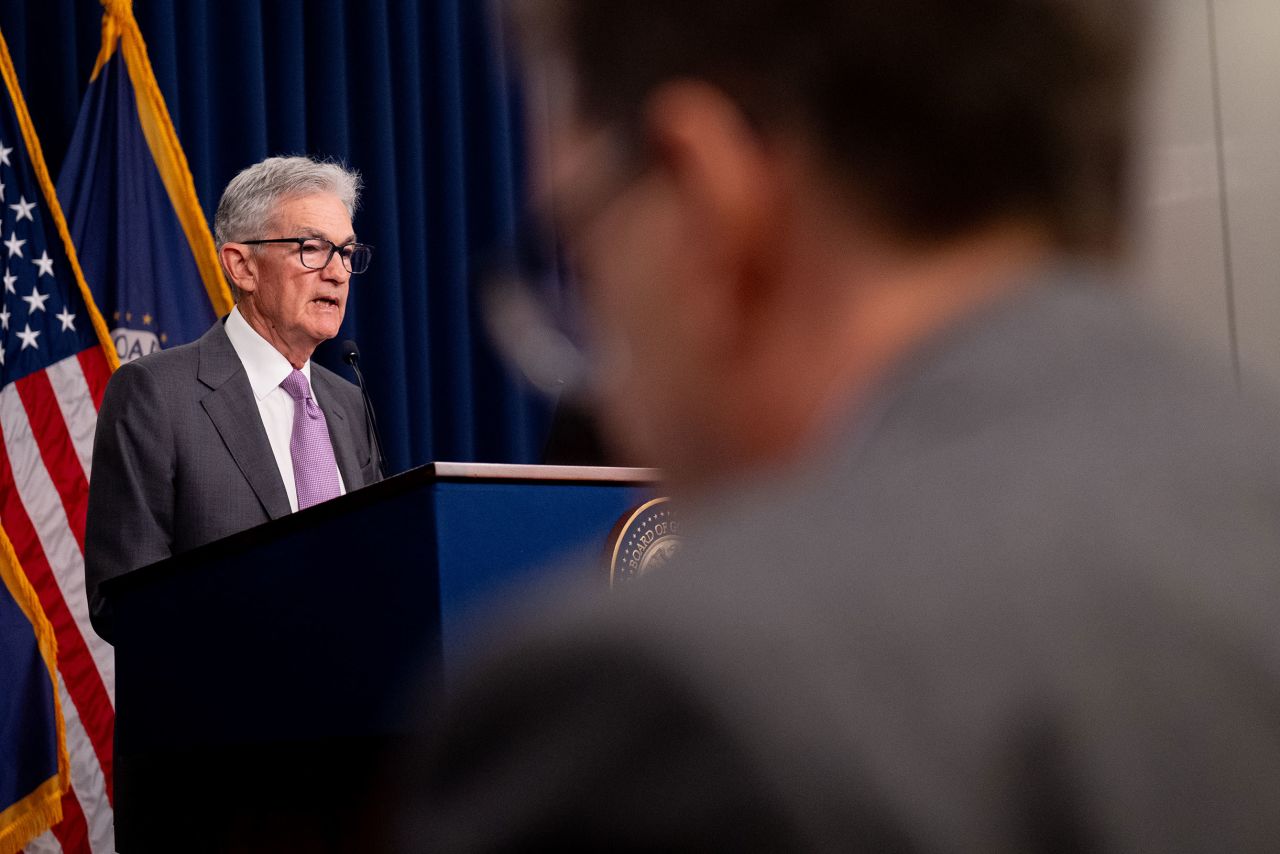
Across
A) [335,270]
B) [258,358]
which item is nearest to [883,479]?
[258,358]

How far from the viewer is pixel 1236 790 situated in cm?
40

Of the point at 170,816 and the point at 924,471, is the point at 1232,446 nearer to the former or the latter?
the point at 924,471

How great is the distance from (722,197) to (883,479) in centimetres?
12

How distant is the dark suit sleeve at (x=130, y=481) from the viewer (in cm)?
338

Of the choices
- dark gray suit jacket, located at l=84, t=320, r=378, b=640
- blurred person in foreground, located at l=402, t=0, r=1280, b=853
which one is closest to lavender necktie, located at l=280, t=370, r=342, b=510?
dark gray suit jacket, located at l=84, t=320, r=378, b=640

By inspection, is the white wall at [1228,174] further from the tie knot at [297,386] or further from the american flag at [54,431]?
the american flag at [54,431]

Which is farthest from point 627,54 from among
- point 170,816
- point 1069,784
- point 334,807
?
point 170,816

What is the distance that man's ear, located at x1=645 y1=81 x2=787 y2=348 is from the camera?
49cm

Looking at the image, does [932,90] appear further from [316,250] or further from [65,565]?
[65,565]

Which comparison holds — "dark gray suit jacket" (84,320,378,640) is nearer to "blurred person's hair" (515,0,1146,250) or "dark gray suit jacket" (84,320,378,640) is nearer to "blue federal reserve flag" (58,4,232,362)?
"blue federal reserve flag" (58,4,232,362)

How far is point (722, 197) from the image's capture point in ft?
1.62

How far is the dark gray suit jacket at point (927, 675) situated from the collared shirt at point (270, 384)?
339 centimetres

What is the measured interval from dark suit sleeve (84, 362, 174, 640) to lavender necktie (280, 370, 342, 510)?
0.34 meters

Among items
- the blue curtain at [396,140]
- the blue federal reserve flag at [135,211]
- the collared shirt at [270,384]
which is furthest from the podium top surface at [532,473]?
the blue curtain at [396,140]
